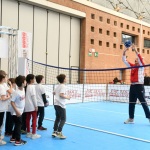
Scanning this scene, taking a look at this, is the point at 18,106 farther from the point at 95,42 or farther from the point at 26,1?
the point at 95,42

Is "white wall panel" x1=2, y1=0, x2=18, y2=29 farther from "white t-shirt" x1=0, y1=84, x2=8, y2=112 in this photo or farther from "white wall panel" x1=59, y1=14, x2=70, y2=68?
"white t-shirt" x1=0, y1=84, x2=8, y2=112

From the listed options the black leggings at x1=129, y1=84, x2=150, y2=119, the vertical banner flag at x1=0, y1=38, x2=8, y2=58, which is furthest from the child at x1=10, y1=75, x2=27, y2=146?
the black leggings at x1=129, y1=84, x2=150, y2=119

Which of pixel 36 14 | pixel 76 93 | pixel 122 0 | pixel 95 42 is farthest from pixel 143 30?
pixel 76 93

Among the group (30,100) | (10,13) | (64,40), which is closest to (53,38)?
(64,40)

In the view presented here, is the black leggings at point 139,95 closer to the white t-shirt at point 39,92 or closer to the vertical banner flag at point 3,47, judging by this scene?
the white t-shirt at point 39,92

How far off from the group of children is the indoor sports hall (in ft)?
0.48

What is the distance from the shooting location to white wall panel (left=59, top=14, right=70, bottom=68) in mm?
18594

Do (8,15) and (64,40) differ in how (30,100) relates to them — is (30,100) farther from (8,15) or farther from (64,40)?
(64,40)

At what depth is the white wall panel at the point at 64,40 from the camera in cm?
1859

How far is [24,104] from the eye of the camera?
5.31 m

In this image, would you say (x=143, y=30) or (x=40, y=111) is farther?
(x=143, y=30)

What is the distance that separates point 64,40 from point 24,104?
13.9m

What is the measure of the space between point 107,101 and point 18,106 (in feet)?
31.9

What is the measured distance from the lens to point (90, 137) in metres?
5.96
